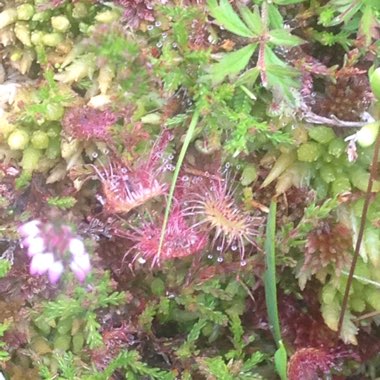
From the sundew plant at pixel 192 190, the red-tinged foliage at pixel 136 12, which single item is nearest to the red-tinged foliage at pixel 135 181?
the sundew plant at pixel 192 190

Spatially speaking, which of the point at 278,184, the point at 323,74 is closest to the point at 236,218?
the point at 278,184

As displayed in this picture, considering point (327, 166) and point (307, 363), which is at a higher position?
point (327, 166)

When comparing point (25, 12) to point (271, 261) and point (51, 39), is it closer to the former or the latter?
point (51, 39)

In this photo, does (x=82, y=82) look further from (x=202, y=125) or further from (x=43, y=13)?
(x=202, y=125)

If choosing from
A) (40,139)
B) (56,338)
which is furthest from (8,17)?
(56,338)

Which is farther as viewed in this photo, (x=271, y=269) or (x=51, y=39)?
(x=51, y=39)

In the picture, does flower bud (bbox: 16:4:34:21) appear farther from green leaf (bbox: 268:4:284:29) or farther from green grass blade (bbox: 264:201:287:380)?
green grass blade (bbox: 264:201:287:380)

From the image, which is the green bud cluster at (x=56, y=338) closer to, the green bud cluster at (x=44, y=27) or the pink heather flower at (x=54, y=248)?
A: the pink heather flower at (x=54, y=248)
